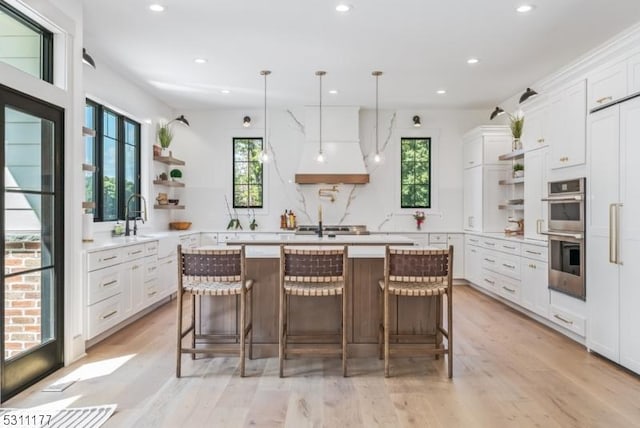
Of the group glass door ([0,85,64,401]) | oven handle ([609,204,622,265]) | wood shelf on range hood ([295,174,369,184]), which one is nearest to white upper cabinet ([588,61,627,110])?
oven handle ([609,204,622,265])

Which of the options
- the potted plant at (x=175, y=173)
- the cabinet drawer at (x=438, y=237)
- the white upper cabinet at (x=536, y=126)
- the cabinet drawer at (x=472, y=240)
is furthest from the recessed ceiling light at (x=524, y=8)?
the potted plant at (x=175, y=173)

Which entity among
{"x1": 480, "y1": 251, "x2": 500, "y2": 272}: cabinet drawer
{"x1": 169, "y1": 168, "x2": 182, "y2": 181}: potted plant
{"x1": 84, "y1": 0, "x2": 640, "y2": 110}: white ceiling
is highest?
{"x1": 84, "y1": 0, "x2": 640, "y2": 110}: white ceiling

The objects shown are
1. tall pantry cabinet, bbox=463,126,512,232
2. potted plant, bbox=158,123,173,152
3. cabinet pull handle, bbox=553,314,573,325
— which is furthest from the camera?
potted plant, bbox=158,123,173,152

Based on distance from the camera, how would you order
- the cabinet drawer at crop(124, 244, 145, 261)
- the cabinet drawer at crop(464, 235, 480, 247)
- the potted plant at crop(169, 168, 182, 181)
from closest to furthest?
the cabinet drawer at crop(124, 244, 145, 261) < the cabinet drawer at crop(464, 235, 480, 247) < the potted plant at crop(169, 168, 182, 181)

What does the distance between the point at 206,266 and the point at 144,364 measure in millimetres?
1031

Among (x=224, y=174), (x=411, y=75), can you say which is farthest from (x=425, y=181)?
(x=224, y=174)

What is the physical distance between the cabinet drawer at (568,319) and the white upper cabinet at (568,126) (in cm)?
136

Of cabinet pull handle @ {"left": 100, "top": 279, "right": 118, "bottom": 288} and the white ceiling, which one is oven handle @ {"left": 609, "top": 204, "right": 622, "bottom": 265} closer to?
the white ceiling

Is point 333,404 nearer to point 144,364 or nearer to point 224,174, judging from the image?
point 144,364

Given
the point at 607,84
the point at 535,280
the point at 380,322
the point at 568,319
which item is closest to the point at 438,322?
the point at 380,322

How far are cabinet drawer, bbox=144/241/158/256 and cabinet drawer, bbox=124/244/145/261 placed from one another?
78mm

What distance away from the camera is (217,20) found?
372cm

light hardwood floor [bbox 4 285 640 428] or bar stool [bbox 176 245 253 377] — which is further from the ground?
bar stool [bbox 176 245 253 377]

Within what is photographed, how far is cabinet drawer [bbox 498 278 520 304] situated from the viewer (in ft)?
16.5
